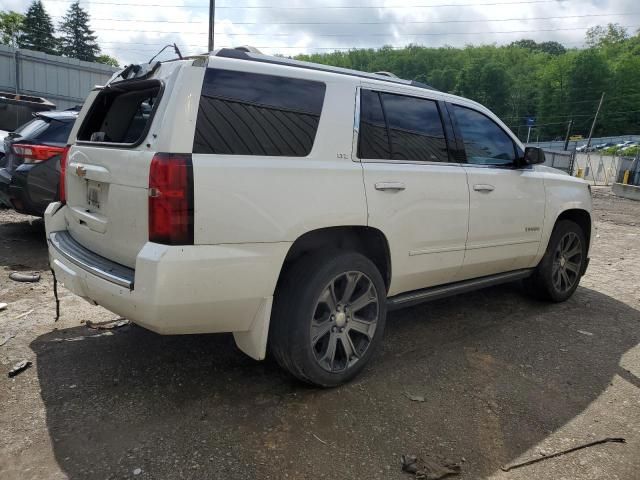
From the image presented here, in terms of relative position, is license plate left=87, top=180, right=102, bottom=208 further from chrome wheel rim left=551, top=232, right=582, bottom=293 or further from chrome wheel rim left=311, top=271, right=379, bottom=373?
chrome wheel rim left=551, top=232, right=582, bottom=293

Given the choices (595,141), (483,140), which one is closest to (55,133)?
(483,140)

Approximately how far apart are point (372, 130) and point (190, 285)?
1.57 meters

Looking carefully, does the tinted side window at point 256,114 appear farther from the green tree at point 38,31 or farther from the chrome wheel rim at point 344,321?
the green tree at point 38,31

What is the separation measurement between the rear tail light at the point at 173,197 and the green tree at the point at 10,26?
269 ft

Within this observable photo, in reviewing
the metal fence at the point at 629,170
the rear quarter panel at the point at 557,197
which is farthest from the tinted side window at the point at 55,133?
the metal fence at the point at 629,170

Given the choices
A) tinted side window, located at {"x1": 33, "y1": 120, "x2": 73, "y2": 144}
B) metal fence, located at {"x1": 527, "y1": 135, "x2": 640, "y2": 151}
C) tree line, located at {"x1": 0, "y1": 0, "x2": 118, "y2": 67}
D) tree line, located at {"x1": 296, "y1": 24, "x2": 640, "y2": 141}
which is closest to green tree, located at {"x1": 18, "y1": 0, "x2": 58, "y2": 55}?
tree line, located at {"x1": 0, "y1": 0, "x2": 118, "y2": 67}

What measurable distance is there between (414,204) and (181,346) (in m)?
1.94

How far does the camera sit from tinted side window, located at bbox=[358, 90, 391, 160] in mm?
3260

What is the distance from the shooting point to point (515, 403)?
3184 millimetres

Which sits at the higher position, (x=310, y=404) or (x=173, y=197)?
(x=173, y=197)

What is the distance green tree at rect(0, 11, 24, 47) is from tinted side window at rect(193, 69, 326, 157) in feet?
268

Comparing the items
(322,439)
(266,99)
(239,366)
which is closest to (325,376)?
(322,439)

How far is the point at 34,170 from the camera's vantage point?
6.01m

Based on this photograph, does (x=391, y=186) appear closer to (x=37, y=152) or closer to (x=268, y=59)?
(x=268, y=59)
